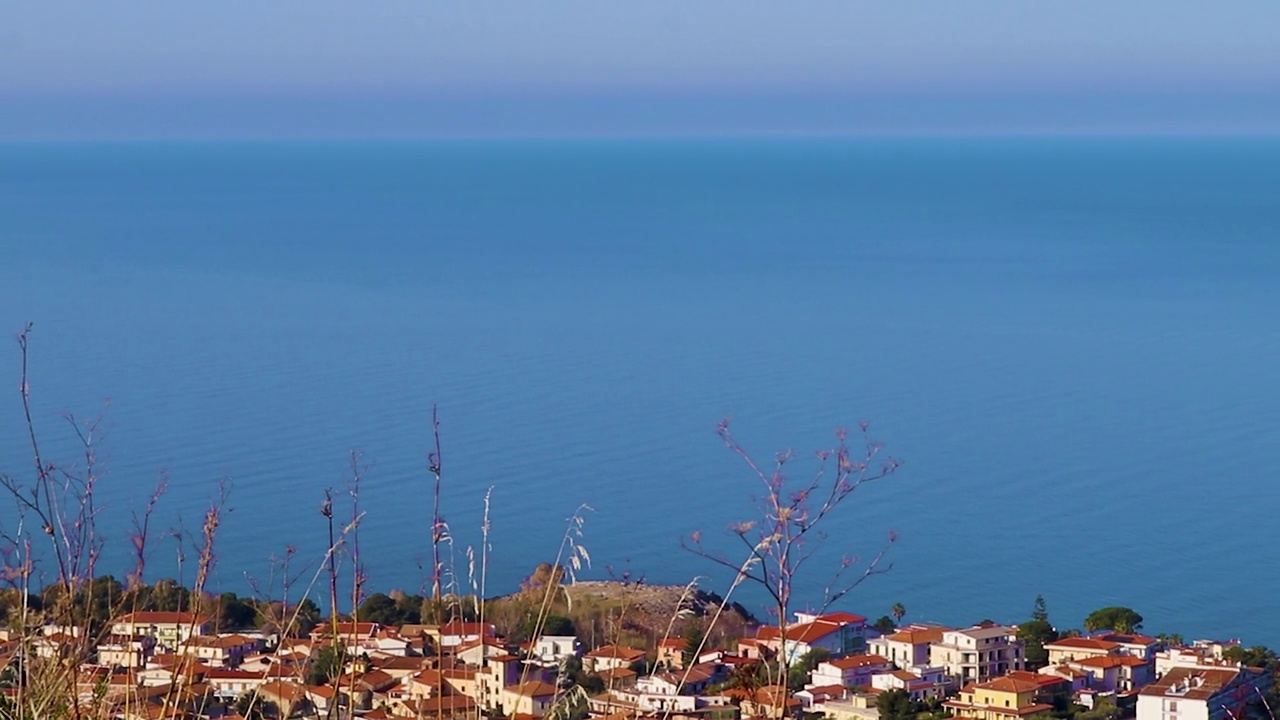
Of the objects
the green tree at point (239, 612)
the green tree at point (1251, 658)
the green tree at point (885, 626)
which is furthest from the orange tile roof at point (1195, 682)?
the green tree at point (239, 612)

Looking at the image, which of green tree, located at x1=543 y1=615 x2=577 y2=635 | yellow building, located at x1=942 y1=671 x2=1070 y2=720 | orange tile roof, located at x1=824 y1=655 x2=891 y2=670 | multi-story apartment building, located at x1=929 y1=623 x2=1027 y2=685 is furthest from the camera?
green tree, located at x1=543 y1=615 x2=577 y2=635

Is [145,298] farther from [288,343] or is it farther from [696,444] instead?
[696,444]

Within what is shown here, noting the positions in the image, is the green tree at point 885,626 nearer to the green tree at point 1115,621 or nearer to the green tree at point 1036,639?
the green tree at point 1036,639

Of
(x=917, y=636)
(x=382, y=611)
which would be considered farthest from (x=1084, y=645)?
(x=382, y=611)

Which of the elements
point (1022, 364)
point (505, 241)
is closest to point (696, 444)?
point (1022, 364)

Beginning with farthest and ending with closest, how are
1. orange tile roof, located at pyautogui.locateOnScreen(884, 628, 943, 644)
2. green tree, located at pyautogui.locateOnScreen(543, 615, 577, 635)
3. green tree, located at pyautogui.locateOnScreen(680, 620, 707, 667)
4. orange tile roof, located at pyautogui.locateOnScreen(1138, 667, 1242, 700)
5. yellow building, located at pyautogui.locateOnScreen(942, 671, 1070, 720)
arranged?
green tree, located at pyautogui.locateOnScreen(543, 615, 577, 635), orange tile roof, located at pyautogui.locateOnScreen(884, 628, 943, 644), orange tile roof, located at pyautogui.locateOnScreen(1138, 667, 1242, 700), yellow building, located at pyautogui.locateOnScreen(942, 671, 1070, 720), green tree, located at pyautogui.locateOnScreen(680, 620, 707, 667)

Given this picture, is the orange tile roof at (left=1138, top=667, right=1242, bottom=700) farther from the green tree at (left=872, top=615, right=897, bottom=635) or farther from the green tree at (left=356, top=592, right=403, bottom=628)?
the green tree at (left=356, top=592, right=403, bottom=628)

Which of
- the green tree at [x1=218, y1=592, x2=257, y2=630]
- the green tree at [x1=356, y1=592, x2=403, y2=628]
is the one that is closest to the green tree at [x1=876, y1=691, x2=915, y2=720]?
the green tree at [x1=356, y1=592, x2=403, y2=628]
